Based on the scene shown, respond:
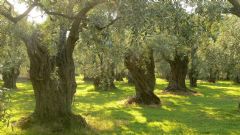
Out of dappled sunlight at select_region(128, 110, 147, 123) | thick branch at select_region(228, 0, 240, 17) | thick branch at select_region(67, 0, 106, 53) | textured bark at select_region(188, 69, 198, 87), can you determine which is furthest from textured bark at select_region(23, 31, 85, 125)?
textured bark at select_region(188, 69, 198, 87)

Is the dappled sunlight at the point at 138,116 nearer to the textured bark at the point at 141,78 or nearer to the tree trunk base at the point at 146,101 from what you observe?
the tree trunk base at the point at 146,101

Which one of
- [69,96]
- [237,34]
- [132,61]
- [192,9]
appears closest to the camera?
[192,9]

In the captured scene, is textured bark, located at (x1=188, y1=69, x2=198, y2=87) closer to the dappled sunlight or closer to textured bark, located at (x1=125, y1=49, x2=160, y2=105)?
textured bark, located at (x1=125, y1=49, x2=160, y2=105)

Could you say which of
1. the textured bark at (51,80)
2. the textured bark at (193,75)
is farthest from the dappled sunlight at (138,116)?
the textured bark at (193,75)

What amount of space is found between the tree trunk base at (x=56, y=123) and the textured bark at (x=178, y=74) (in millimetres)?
31298

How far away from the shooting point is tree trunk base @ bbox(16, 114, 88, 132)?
827 inches

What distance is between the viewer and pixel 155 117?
1126 inches

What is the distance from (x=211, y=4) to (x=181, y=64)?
37240 millimetres

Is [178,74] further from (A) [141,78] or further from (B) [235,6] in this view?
(B) [235,6]

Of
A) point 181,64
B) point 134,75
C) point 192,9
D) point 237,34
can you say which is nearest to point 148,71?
point 134,75

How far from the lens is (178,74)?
52.5 meters

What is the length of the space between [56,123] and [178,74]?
3316 centimetres

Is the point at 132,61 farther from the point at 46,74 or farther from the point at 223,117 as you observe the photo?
the point at 46,74

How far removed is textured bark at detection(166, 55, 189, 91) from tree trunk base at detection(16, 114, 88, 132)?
103ft
